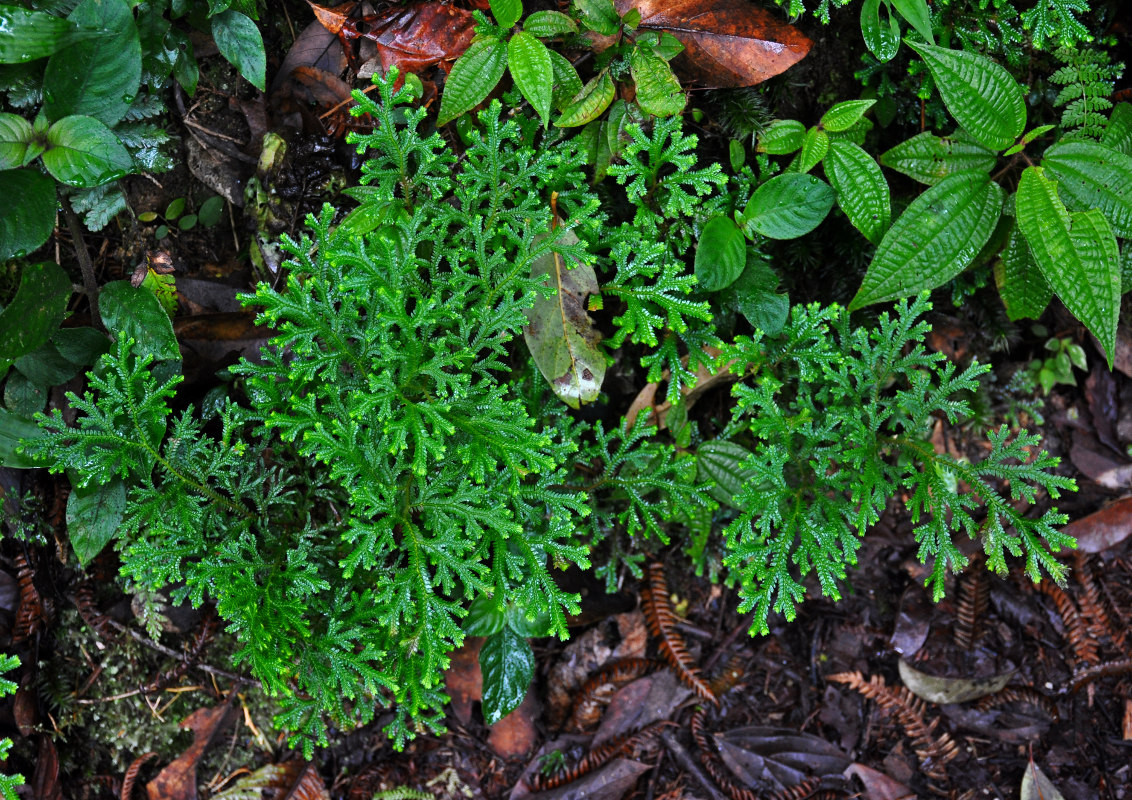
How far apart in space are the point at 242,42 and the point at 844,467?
9.98 ft

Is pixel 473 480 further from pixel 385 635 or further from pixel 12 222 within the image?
pixel 12 222

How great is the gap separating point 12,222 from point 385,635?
200 cm

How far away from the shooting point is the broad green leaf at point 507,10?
2598 mm

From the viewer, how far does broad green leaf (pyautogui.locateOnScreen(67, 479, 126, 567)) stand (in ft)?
8.75

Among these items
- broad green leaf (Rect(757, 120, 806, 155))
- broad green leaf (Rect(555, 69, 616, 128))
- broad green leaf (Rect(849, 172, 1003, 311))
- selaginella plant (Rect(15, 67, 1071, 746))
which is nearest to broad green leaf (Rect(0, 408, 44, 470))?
selaginella plant (Rect(15, 67, 1071, 746))

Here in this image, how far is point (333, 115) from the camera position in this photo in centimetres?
306

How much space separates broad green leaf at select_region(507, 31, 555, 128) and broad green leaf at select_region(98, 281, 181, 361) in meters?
1.65

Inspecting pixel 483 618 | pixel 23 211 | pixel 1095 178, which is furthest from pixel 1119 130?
pixel 23 211

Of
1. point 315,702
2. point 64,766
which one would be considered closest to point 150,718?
point 64,766

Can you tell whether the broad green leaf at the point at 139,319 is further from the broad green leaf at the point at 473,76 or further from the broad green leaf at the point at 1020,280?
the broad green leaf at the point at 1020,280

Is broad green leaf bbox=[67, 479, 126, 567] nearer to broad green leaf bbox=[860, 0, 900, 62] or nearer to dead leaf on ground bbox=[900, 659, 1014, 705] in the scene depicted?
broad green leaf bbox=[860, 0, 900, 62]

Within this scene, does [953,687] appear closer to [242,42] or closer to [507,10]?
[507,10]

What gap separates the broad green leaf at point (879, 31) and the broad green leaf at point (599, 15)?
0.95 meters

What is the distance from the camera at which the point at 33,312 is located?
2604 mm
